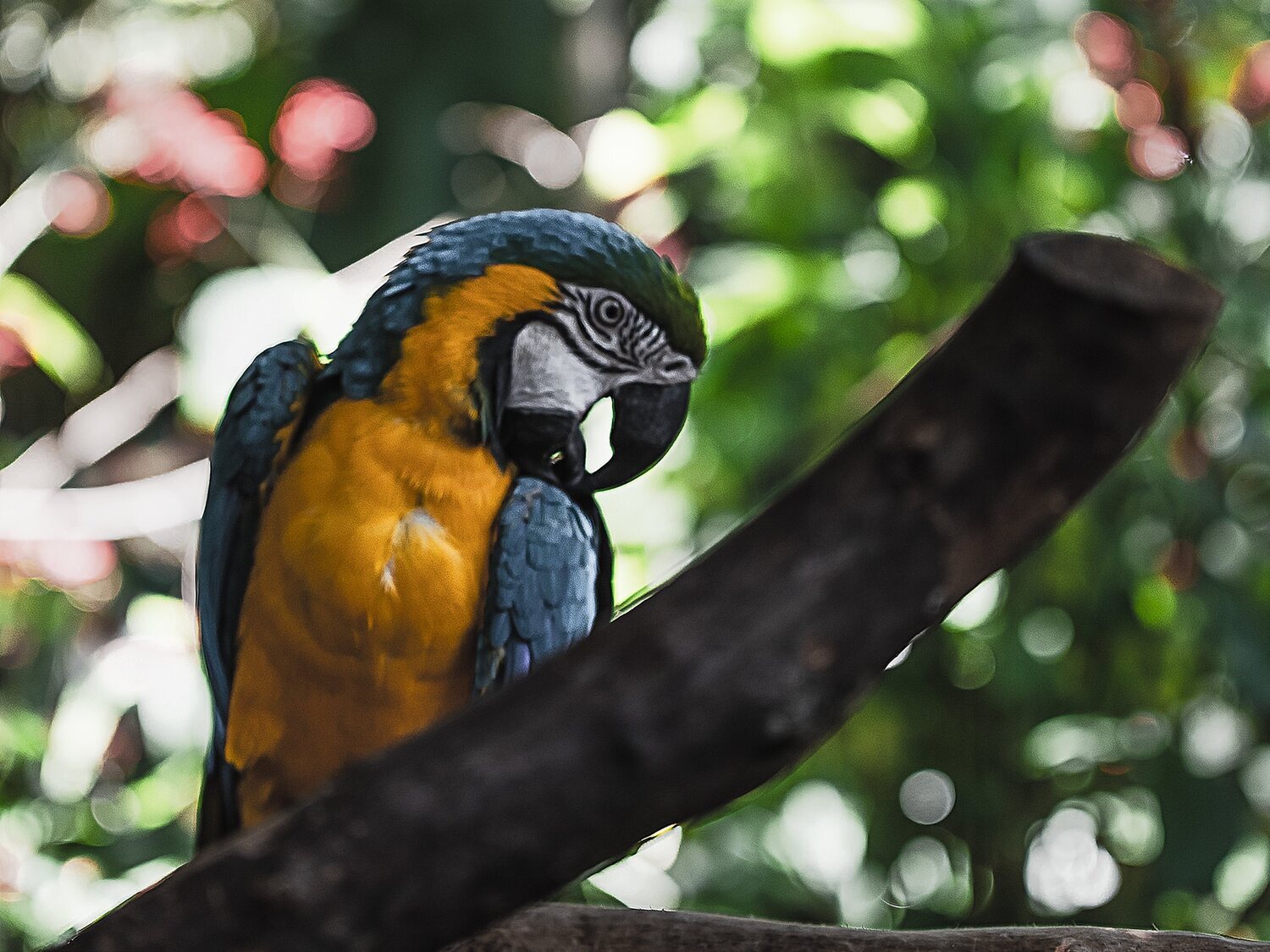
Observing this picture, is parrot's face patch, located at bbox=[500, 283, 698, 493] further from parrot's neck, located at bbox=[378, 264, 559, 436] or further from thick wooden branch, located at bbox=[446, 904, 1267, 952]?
thick wooden branch, located at bbox=[446, 904, 1267, 952]

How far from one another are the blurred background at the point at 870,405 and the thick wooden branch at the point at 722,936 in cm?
51

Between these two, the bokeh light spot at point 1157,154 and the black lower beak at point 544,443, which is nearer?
the black lower beak at point 544,443

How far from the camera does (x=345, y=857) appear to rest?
1.11 feet

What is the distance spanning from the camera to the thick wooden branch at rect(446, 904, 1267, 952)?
59 centimetres

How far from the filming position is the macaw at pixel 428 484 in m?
0.70

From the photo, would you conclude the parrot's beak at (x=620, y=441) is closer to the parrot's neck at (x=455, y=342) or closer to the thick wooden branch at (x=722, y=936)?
the parrot's neck at (x=455, y=342)

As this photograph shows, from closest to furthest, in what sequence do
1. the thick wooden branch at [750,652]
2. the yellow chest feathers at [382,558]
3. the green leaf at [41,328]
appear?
1. the thick wooden branch at [750,652]
2. the yellow chest feathers at [382,558]
3. the green leaf at [41,328]

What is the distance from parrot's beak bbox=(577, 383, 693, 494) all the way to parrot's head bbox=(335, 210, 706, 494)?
1cm

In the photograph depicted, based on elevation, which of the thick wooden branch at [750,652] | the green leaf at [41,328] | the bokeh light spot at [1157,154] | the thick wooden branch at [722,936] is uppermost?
the thick wooden branch at [750,652]

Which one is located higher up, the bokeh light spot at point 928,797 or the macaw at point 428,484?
the macaw at point 428,484

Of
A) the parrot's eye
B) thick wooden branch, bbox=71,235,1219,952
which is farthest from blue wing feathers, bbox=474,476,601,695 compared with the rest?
thick wooden branch, bbox=71,235,1219,952

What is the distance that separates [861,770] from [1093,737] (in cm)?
21

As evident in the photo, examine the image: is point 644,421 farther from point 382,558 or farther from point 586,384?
point 382,558

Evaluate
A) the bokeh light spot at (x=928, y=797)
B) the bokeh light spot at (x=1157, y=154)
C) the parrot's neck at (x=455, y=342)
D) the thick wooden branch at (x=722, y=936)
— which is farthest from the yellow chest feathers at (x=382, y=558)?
the bokeh light spot at (x=1157, y=154)
